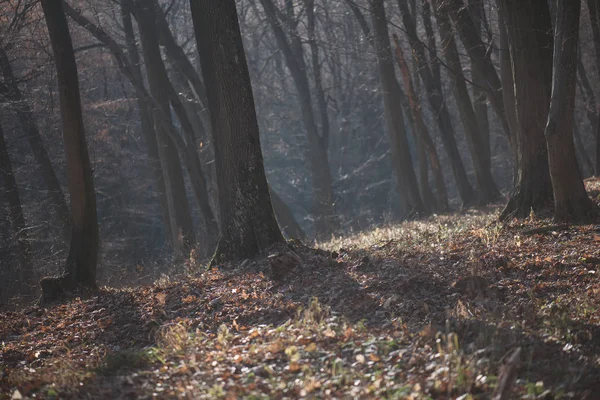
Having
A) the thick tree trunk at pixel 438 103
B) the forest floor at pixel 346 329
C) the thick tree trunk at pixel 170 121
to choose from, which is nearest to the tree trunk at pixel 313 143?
the thick tree trunk at pixel 438 103

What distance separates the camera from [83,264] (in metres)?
11.1

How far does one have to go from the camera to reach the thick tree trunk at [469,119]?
1902cm

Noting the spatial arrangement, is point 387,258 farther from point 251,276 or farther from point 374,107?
point 374,107

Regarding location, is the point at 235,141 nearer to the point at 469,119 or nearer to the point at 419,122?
the point at 469,119

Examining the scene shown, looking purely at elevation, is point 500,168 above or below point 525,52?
below

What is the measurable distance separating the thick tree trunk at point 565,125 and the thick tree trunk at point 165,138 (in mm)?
11132

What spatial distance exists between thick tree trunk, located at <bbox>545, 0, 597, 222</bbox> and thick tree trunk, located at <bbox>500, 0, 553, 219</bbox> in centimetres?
99

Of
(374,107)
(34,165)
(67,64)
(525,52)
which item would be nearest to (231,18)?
(67,64)

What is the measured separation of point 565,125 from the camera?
10.0m

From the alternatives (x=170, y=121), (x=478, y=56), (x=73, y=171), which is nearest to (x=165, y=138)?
(x=170, y=121)

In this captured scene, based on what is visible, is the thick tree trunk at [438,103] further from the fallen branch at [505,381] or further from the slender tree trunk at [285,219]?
the fallen branch at [505,381]

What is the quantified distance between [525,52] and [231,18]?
→ 4906 millimetres

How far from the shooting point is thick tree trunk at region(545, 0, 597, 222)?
9570mm

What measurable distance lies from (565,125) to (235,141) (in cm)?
497
